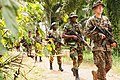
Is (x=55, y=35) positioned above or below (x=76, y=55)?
above

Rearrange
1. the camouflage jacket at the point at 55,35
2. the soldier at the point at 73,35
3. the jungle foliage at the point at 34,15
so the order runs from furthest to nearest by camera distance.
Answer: the camouflage jacket at the point at 55,35
the soldier at the point at 73,35
the jungle foliage at the point at 34,15

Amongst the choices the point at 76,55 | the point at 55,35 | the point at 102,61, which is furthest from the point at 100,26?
the point at 55,35

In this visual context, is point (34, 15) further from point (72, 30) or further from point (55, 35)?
point (55, 35)

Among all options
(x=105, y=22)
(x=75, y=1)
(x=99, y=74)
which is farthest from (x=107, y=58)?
(x=75, y=1)

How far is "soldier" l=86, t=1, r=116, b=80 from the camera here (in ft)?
17.0

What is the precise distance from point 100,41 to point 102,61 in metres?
0.38

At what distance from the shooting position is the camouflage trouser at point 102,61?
516cm

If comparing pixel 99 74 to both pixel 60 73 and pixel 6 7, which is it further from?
pixel 6 7

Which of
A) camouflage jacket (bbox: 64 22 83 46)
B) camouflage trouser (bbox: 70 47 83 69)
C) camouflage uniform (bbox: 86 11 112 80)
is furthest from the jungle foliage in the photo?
camouflage trouser (bbox: 70 47 83 69)

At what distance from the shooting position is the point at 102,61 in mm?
5133

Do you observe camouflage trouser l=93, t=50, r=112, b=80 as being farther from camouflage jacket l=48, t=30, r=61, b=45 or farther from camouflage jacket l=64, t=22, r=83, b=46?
camouflage jacket l=48, t=30, r=61, b=45

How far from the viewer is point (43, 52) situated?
210cm

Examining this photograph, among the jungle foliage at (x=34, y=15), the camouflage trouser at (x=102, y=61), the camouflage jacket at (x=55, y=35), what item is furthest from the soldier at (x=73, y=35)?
the camouflage jacket at (x=55, y=35)

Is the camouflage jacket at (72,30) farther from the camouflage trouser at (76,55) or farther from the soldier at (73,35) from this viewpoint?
the camouflage trouser at (76,55)
